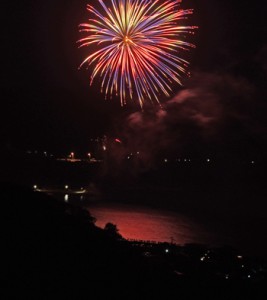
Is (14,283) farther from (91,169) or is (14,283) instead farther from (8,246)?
(91,169)

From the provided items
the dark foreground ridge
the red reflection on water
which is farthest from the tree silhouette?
the red reflection on water

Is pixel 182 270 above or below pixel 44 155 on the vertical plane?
below

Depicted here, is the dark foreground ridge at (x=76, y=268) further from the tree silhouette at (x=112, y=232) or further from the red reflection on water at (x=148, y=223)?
the red reflection on water at (x=148, y=223)

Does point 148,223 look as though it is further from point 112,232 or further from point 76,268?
point 76,268

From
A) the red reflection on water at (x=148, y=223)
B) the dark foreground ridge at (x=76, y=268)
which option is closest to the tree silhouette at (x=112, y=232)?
the dark foreground ridge at (x=76, y=268)

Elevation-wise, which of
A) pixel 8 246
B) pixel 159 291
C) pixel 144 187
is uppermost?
pixel 144 187

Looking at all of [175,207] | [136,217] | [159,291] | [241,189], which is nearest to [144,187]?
[241,189]
